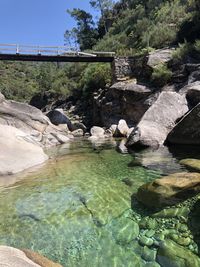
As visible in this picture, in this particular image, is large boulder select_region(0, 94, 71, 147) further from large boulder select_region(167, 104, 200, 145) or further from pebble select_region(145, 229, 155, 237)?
pebble select_region(145, 229, 155, 237)

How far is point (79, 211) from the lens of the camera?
6141mm

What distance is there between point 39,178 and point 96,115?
64.5 feet

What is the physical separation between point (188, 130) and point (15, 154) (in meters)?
6.28

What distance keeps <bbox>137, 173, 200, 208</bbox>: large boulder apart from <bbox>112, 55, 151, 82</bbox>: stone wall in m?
19.8

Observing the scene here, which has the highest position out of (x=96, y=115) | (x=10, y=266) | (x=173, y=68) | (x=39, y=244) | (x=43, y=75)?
(x=43, y=75)

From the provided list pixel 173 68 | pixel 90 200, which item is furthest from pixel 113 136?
pixel 90 200

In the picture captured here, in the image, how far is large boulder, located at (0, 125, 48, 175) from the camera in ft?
32.0

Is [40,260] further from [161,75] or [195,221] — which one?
[161,75]

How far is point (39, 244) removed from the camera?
4945 millimetres

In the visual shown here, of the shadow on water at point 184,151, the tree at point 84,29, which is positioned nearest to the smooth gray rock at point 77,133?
the shadow on water at point 184,151

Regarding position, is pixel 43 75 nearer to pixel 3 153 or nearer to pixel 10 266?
pixel 3 153

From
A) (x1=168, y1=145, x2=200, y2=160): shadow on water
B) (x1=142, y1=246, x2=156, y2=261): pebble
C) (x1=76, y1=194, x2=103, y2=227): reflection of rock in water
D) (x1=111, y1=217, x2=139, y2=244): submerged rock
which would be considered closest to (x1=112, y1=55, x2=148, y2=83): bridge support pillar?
(x1=168, y1=145, x2=200, y2=160): shadow on water

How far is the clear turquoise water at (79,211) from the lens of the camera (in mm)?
4691

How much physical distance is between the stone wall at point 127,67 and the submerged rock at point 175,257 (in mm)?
21529
